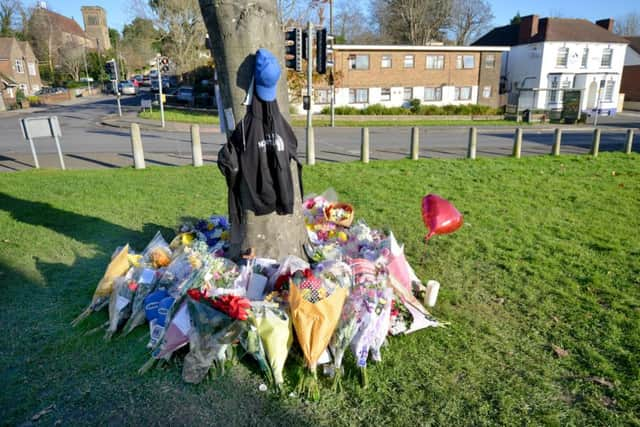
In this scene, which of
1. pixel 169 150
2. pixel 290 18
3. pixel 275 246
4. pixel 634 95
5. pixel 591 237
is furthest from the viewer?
pixel 634 95

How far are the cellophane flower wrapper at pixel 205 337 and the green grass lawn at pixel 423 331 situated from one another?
0.36 ft

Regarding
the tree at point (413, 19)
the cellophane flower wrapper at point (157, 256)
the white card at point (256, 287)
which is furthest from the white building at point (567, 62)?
the white card at point (256, 287)

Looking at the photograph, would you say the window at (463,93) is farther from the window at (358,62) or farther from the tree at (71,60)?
Result: the tree at (71,60)

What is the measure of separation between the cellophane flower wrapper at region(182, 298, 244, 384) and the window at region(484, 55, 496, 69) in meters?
38.2

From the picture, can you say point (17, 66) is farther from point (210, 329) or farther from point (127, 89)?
point (210, 329)

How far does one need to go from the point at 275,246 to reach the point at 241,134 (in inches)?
41.7

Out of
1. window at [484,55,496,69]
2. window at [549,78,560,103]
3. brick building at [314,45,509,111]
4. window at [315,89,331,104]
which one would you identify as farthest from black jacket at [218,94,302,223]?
window at [549,78,560,103]

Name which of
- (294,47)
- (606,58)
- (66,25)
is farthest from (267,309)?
(66,25)

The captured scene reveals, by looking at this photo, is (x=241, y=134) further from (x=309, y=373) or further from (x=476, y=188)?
(x=476, y=188)

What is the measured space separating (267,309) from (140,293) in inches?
49.5

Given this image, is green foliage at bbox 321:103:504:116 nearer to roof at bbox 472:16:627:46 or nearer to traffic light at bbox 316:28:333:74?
roof at bbox 472:16:627:46

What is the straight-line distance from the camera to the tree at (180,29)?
32.9m

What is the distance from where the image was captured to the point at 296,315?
2.97 m

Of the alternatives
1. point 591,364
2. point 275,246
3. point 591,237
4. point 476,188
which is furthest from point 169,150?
point 591,364
